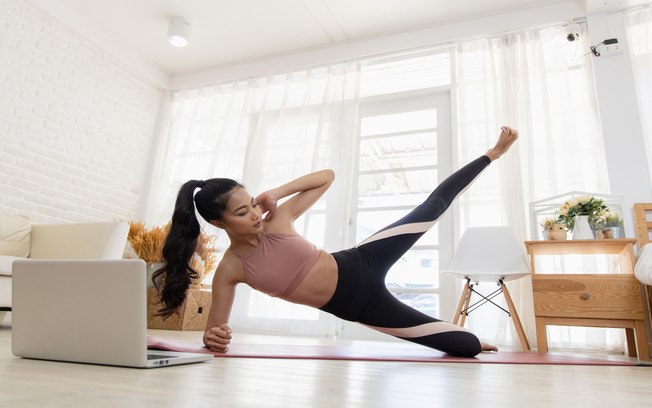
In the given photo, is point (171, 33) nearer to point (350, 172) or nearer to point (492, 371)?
point (350, 172)

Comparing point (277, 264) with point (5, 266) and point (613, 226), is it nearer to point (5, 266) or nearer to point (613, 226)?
point (5, 266)

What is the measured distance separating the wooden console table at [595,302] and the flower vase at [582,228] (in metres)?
0.12

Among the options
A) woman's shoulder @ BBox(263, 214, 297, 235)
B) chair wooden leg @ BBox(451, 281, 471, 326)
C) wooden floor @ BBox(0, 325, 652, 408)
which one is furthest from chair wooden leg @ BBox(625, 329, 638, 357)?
woman's shoulder @ BBox(263, 214, 297, 235)

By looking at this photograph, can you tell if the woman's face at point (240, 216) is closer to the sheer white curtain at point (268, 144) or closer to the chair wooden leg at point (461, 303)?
the chair wooden leg at point (461, 303)

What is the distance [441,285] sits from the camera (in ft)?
10.8

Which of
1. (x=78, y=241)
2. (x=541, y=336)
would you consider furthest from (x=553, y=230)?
(x=78, y=241)

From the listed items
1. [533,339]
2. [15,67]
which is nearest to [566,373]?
[533,339]

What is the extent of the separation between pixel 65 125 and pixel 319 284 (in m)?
3.34

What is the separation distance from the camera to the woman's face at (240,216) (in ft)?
4.91

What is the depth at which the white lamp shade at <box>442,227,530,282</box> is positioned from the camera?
2.57 metres

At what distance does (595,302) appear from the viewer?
225 cm

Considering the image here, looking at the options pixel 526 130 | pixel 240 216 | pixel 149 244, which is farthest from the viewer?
pixel 149 244

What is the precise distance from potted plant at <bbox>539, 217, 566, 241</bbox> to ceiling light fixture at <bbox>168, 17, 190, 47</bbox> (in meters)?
3.29

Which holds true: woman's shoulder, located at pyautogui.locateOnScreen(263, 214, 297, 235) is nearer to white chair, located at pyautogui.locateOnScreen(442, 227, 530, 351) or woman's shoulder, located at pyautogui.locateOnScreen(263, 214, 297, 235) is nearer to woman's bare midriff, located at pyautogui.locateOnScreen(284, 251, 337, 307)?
woman's bare midriff, located at pyautogui.locateOnScreen(284, 251, 337, 307)
